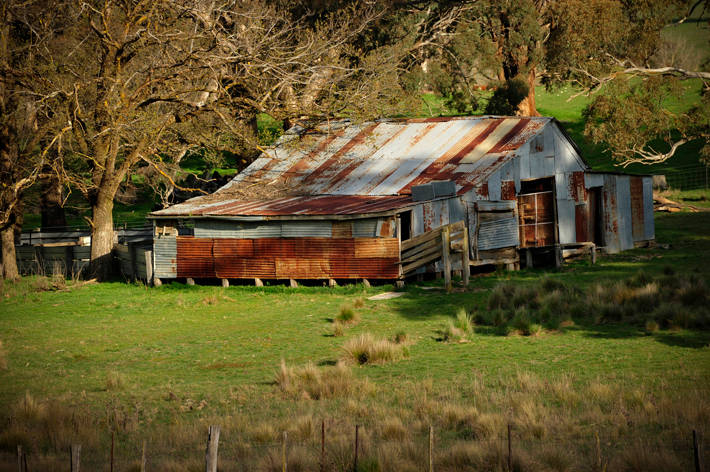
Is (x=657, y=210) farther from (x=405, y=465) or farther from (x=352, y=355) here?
(x=405, y=465)

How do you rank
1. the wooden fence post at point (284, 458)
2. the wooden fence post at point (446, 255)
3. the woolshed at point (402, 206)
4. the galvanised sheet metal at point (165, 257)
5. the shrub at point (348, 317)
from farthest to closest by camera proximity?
the galvanised sheet metal at point (165, 257), the woolshed at point (402, 206), the wooden fence post at point (446, 255), the shrub at point (348, 317), the wooden fence post at point (284, 458)

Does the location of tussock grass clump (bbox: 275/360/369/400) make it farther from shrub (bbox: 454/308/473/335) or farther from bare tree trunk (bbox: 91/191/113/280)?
bare tree trunk (bbox: 91/191/113/280)

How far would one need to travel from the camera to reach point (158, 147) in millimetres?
28938

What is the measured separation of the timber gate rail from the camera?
79.8ft

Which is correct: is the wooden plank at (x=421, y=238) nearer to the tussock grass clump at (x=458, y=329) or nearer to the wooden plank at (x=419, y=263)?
the wooden plank at (x=419, y=263)

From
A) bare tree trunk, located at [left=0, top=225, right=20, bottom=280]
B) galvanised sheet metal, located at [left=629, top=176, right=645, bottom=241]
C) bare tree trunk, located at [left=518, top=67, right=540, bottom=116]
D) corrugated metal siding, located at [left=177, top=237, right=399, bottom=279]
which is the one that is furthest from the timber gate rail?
bare tree trunk, located at [left=518, top=67, right=540, bottom=116]

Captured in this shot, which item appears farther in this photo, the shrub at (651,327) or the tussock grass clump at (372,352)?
the shrub at (651,327)

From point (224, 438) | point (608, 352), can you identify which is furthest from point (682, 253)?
point (224, 438)

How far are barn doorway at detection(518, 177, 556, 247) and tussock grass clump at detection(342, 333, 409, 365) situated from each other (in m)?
Answer: 15.4

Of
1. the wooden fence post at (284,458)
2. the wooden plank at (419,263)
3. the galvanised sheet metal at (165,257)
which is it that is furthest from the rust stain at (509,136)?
the wooden fence post at (284,458)

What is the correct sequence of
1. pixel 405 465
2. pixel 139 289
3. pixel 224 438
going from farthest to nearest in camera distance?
pixel 139 289
pixel 224 438
pixel 405 465

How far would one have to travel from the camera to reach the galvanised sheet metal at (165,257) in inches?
1110

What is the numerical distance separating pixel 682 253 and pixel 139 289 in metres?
18.7

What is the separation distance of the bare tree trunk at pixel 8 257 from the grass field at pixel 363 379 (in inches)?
208
